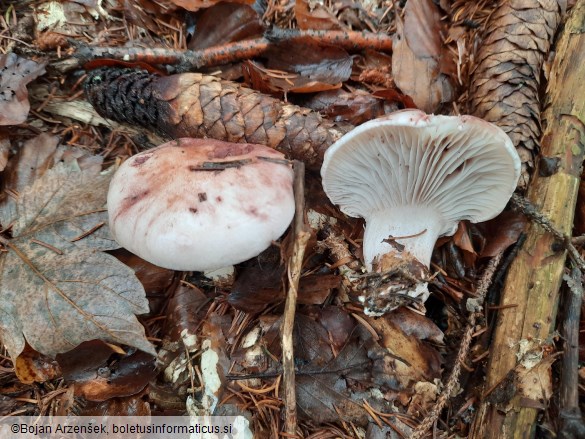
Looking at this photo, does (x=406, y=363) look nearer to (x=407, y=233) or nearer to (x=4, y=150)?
(x=407, y=233)

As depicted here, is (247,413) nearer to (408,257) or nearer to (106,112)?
(408,257)

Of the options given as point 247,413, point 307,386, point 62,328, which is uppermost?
point 62,328

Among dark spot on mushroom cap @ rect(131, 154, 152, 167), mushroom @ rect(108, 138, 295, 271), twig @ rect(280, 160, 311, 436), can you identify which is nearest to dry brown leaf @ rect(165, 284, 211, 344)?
mushroom @ rect(108, 138, 295, 271)

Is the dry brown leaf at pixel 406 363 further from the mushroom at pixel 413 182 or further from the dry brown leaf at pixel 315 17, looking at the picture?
the dry brown leaf at pixel 315 17

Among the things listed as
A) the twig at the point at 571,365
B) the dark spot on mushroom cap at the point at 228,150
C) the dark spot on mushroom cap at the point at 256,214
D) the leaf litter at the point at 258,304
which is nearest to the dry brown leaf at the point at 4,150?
the leaf litter at the point at 258,304

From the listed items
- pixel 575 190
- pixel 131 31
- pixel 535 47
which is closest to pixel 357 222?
pixel 575 190

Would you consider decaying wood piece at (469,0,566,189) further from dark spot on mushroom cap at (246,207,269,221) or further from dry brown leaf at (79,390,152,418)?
dry brown leaf at (79,390,152,418)

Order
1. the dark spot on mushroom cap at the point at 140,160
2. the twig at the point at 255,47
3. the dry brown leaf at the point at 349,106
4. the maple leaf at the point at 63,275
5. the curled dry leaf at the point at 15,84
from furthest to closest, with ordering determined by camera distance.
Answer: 1. the twig at the point at 255,47
2. the dry brown leaf at the point at 349,106
3. the curled dry leaf at the point at 15,84
4. the dark spot on mushroom cap at the point at 140,160
5. the maple leaf at the point at 63,275
